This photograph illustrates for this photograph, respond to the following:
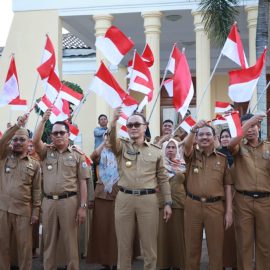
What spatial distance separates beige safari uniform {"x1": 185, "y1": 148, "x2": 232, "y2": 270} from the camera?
17.5ft

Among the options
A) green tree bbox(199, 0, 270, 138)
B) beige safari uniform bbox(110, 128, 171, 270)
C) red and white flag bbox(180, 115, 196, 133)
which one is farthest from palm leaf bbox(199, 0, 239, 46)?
beige safari uniform bbox(110, 128, 171, 270)

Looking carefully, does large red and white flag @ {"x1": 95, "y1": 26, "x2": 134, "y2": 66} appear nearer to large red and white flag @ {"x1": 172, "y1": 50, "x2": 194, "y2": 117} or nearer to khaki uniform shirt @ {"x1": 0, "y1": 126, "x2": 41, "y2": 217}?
large red and white flag @ {"x1": 172, "y1": 50, "x2": 194, "y2": 117}

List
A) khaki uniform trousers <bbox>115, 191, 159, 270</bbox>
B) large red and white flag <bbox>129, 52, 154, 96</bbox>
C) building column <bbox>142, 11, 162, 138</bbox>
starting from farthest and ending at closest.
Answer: building column <bbox>142, 11, 162, 138</bbox> < large red and white flag <bbox>129, 52, 154, 96</bbox> < khaki uniform trousers <bbox>115, 191, 159, 270</bbox>

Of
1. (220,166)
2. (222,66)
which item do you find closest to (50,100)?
(220,166)

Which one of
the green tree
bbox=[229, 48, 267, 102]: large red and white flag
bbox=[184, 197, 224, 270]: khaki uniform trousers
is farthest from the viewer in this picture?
the green tree

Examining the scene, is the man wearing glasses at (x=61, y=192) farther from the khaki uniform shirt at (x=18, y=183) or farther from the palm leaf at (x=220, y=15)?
the palm leaf at (x=220, y=15)

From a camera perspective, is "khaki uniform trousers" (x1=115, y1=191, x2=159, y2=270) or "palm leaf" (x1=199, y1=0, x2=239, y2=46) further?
"palm leaf" (x1=199, y1=0, x2=239, y2=46)

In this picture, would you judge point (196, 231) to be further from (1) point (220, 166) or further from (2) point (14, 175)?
(2) point (14, 175)

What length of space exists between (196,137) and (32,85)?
334 inches

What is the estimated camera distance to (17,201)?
5.45 metres

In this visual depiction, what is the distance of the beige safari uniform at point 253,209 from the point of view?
5.30 m

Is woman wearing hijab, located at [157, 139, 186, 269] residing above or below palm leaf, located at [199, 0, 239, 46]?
below

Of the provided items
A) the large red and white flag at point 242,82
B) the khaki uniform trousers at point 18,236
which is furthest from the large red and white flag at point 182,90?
the khaki uniform trousers at point 18,236

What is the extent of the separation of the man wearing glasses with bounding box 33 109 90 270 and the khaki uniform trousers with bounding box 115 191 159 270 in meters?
0.56
